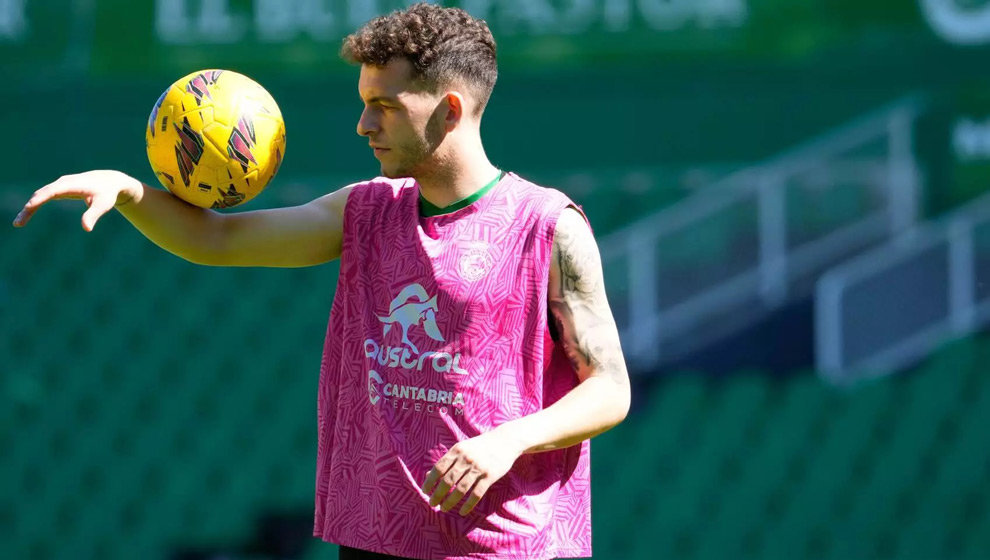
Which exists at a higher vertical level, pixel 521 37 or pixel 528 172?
pixel 521 37

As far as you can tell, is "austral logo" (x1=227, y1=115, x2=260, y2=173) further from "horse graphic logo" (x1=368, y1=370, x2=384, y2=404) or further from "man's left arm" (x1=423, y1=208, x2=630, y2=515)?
"man's left arm" (x1=423, y1=208, x2=630, y2=515)

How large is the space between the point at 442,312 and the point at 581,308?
0.24 m

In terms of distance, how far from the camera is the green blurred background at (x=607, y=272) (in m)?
4.82

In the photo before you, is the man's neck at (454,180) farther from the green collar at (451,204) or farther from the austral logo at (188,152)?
the austral logo at (188,152)

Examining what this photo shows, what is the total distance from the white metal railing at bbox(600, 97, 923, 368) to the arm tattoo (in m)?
2.71

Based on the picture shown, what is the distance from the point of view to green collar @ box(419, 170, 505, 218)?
2.34m

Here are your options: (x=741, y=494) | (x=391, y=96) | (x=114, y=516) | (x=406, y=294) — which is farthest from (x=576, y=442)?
(x=114, y=516)

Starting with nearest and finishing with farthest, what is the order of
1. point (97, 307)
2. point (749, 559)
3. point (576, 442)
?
point (576, 442)
point (749, 559)
point (97, 307)

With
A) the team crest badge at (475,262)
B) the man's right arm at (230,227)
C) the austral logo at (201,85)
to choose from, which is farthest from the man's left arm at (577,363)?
the austral logo at (201,85)

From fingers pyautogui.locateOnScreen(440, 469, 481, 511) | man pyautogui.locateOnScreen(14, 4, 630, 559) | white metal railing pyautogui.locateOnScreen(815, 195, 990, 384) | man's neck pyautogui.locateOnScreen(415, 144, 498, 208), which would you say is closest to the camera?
fingers pyautogui.locateOnScreen(440, 469, 481, 511)

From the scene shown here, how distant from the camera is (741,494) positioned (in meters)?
4.85

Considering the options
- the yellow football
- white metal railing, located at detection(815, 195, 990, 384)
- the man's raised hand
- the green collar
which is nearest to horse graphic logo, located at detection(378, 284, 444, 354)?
the green collar

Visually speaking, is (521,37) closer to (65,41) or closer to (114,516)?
(65,41)

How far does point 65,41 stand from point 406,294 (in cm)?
329
